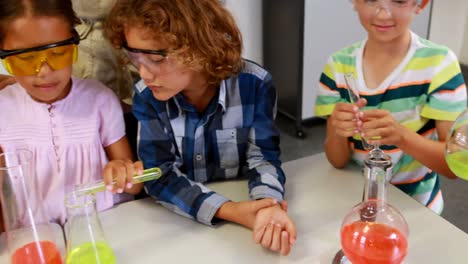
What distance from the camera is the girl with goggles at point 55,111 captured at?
3.25ft

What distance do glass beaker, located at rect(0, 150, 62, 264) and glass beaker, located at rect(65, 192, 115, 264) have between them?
5 centimetres

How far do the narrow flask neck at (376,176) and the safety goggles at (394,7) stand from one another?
384mm

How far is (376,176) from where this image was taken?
845mm

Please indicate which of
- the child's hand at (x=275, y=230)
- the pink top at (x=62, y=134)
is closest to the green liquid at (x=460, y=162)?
the child's hand at (x=275, y=230)

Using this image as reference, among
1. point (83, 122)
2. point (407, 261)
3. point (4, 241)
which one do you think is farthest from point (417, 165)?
point (4, 241)

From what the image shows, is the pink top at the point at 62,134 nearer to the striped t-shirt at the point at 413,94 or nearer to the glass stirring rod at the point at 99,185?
the glass stirring rod at the point at 99,185

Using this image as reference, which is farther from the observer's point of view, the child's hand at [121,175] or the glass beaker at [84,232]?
the child's hand at [121,175]

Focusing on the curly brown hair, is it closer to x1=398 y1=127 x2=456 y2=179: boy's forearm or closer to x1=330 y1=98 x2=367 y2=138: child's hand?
x1=330 y1=98 x2=367 y2=138: child's hand

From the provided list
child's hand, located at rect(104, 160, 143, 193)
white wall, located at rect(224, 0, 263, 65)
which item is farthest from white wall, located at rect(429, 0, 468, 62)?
child's hand, located at rect(104, 160, 143, 193)

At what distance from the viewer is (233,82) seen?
45.1 inches

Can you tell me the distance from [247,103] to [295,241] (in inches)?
14.9

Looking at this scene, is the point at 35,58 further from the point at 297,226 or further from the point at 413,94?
the point at 413,94

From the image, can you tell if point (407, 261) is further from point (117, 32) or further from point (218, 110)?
point (117, 32)

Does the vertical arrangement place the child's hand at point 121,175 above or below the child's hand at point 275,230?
above
